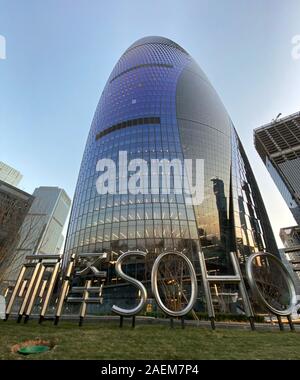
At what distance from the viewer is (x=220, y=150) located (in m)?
66.4

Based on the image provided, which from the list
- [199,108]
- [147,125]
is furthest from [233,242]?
[199,108]

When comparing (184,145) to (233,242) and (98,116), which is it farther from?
(98,116)

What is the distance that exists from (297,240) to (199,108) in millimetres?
92375

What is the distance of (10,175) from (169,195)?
141m
